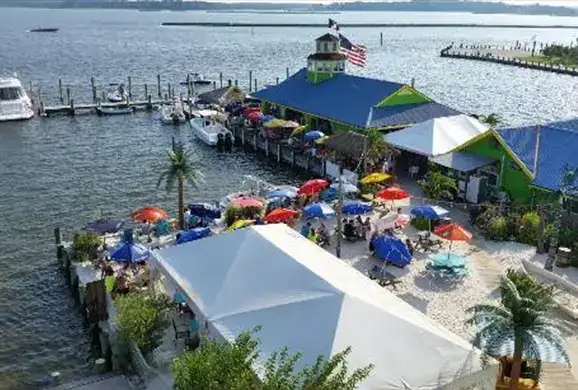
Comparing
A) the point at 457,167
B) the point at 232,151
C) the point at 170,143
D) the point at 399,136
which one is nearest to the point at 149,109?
the point at 170,143

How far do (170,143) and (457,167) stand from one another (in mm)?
28235

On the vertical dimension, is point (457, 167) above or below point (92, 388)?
above

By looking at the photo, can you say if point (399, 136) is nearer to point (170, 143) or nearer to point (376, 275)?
point (376, 275)

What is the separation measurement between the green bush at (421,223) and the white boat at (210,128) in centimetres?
2473

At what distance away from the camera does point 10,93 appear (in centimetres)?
6319

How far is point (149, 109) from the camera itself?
69.0 meters

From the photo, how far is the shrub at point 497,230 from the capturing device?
2925cm

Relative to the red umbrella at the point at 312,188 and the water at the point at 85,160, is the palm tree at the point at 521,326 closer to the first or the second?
the water at the point at 85,160

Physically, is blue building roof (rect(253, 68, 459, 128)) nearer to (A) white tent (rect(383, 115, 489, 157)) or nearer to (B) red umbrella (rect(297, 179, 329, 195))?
(A) white tent (rect(383, 115, 489, 157))

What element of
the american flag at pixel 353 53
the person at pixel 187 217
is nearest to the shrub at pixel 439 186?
the person at pixel 187 217

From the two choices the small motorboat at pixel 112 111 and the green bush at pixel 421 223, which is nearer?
the green bush at pixel 421 223

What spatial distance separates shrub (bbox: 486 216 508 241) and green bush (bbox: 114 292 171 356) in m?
15.5

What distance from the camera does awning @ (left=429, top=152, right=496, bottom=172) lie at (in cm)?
3422

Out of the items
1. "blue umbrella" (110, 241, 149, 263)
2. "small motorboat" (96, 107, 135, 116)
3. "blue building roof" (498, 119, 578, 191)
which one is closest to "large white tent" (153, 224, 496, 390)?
"blue umbrella" (110, 241, 149, 263)
